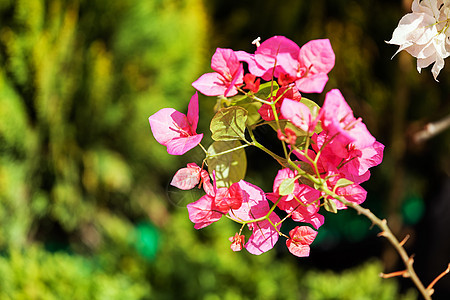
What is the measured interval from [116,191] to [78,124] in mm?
275

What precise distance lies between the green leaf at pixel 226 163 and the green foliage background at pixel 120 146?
81cm

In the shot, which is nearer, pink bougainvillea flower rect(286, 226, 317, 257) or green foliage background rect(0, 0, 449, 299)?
pink bougainvillea flower rect(286, 226, 317, 257)

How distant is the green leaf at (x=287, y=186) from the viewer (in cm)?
25

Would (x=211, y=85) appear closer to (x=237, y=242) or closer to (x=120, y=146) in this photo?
(x=237, y=242)

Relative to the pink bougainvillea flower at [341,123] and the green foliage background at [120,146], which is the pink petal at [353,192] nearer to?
the pink bougainvillea flower at [341,123]

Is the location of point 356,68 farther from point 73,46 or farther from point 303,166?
point 303,166

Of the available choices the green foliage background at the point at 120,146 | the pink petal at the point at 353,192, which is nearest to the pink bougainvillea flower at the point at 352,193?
the pink petal at the point at 353,192

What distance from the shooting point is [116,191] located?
59.4 inches

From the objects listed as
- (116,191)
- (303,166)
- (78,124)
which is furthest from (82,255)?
(303,166)

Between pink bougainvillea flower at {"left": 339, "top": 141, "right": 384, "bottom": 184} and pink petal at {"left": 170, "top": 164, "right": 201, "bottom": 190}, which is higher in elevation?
pink bougainvillea flower at {"left": 339, "top": 141, "right": 384, "bottom": 184}

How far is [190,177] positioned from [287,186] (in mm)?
64

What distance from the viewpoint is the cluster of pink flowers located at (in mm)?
250

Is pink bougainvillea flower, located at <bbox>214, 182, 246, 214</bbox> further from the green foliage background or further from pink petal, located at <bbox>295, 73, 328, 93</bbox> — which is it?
the green foliage background

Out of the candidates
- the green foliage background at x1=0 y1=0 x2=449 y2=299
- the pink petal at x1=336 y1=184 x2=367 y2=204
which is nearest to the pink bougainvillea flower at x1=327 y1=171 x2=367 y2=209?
the pink petal at x1=336 y1=184 x2=367 y2=204
